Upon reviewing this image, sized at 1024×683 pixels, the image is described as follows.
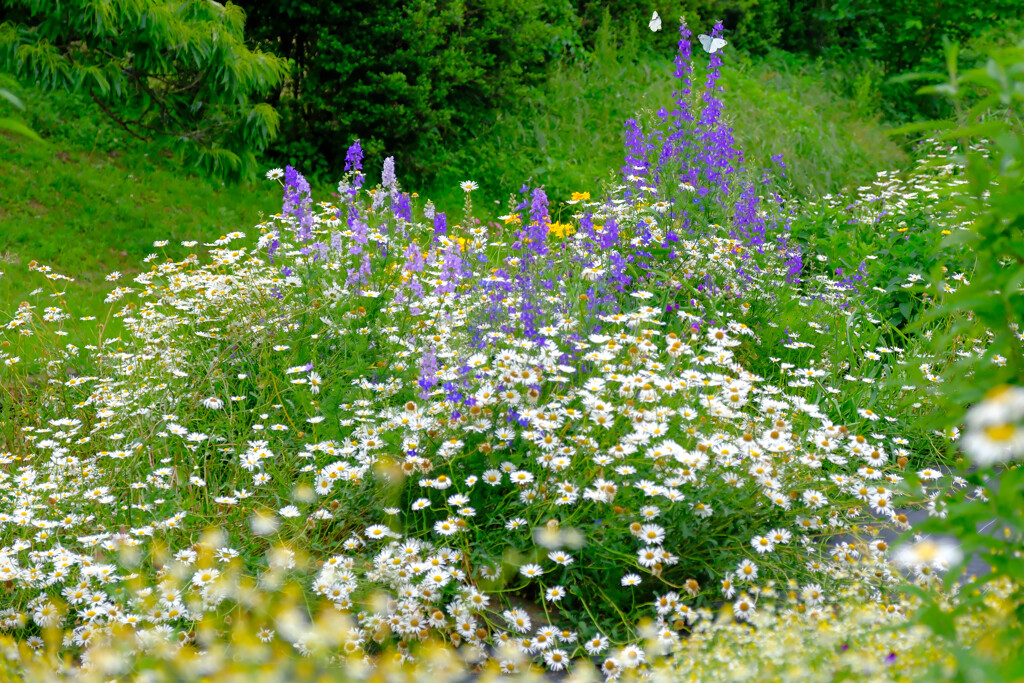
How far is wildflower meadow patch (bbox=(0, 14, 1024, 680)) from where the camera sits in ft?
7.63

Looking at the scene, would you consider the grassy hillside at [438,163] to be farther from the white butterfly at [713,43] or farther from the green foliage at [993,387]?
the green foliage at [993,387]

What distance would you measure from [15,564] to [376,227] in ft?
8.14

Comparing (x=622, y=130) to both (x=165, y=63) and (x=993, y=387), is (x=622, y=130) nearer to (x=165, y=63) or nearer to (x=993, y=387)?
(x=165, y=63)

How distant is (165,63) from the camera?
247 inches

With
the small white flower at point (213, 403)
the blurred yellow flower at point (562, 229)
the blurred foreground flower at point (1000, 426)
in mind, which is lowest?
the small white flower at point (213, 403)

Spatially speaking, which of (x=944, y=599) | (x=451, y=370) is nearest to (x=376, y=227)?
(x=451, y=370)

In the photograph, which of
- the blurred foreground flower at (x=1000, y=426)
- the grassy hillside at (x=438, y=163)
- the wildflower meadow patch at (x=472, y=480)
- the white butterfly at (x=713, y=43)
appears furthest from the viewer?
the grassy hillside at (x=438, y=163)

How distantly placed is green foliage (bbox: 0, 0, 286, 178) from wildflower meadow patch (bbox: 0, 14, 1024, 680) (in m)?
2.18

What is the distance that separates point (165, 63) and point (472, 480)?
4.79m

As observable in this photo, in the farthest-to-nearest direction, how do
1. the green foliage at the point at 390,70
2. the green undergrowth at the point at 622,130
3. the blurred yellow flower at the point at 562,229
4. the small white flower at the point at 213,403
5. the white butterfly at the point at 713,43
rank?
the green undergrowth at the point at 622,130, the green foliage at the point at 390,70, the white butterfly at the point at 713,43, the blurred yellow flower at the point at 562,229, the small white flower at the point at 213,403

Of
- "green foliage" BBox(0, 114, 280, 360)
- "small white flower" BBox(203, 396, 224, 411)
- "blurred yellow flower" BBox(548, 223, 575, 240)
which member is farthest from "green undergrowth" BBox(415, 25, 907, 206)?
"small white flower" BBox(203, 396, 224, 411)

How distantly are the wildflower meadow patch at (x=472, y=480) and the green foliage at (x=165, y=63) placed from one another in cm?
218

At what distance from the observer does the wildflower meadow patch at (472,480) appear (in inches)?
Answer: 91.5

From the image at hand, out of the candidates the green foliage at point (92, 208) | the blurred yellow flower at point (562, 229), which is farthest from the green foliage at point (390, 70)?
the blurred yellow flower at point (562, 229)
